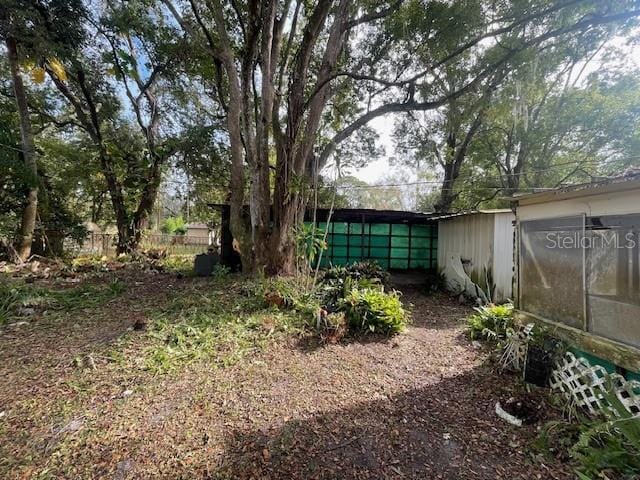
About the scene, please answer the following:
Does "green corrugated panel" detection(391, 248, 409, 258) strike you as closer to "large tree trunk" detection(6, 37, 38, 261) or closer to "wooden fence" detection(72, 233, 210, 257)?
"wooden fence" detection(72, 233, 210, 257)

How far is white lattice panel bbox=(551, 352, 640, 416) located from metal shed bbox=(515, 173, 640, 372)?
118 mm

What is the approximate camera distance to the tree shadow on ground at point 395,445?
171 centimetres

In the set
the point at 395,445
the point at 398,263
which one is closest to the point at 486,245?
the point at 398,263

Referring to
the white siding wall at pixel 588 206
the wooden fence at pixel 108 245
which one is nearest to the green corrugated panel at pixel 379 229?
the white siding wall at pixel 588 206

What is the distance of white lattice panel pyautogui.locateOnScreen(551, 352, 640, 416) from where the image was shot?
6.30ft

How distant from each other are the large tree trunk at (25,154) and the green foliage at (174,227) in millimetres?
8246

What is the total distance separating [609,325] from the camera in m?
2.20

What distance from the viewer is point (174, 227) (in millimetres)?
16016

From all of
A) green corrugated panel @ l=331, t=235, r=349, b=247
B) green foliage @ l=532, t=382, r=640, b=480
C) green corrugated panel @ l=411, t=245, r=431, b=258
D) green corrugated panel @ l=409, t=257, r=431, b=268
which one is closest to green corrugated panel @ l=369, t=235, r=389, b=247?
green corrugated panel @ l=331, t=235, r=349, b=247

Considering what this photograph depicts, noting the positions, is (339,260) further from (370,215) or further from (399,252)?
(399,252)

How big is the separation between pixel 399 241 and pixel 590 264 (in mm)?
6286

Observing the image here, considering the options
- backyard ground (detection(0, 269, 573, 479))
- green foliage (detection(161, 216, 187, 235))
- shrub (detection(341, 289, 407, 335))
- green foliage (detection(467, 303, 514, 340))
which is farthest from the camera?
green foliage (detection(161, 216, 187, 235))

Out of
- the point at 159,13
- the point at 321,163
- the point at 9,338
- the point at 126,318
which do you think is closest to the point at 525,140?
the point at 321,163

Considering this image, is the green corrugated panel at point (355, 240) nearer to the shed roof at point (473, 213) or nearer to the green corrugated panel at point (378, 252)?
the green corrugated panel at point (378, 252)
